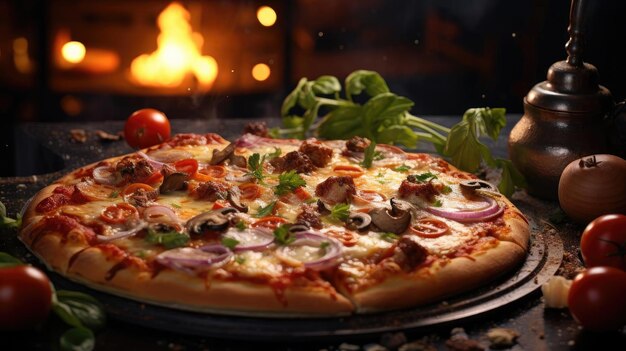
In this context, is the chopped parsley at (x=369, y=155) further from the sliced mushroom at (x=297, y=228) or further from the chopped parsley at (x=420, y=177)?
the sliced mushroom at (x=297, y=228)

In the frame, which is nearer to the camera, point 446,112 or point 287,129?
point 287,129

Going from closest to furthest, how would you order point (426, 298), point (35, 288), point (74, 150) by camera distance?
point (35, 288) → point (426, 298) → point (74, 150)

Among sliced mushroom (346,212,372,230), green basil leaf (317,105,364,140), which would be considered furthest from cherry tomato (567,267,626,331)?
green basil leaf (317,105,364,140)

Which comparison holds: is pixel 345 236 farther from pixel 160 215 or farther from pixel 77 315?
pixel 77 315

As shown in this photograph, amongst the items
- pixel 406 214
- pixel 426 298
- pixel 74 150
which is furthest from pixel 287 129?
pixel 426 298

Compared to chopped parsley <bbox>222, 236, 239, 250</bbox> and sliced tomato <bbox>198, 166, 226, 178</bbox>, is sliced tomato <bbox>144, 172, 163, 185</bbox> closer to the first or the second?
sliced tomato <bbox>198, 166, 226, 178</bbox>

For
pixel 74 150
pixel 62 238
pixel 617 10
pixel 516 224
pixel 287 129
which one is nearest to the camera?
pixel 62 238

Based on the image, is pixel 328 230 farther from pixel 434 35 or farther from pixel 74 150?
pixel 434 35

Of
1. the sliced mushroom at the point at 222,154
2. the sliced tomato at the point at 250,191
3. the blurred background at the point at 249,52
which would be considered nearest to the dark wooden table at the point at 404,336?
the sliced tomato at the point at 250,191
